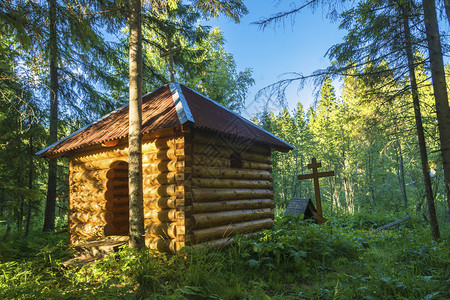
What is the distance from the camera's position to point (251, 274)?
563 centimetres

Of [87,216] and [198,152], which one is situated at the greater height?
[198,152]

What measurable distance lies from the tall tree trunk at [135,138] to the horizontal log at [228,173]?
1.36 m

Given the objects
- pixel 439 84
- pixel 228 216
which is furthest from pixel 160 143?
pixel 439 84

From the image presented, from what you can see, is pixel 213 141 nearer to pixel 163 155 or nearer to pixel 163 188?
pixel 163 155

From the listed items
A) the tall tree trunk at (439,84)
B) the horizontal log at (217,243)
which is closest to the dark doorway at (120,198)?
the horizontal log at (217,243)

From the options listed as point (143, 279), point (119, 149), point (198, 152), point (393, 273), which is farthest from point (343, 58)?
point (143, 279)

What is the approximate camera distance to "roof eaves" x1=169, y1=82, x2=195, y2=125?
6.04 m

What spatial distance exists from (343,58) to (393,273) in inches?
217

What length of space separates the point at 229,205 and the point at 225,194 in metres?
0.37

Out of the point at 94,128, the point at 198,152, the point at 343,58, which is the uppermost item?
the point at 343,58

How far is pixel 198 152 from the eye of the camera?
22.2 ft

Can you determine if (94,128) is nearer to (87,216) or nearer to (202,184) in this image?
(87,216)

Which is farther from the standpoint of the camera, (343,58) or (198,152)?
(343,58)

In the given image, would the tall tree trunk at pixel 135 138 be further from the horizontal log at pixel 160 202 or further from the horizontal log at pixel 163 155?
the horizontal log at pixel 163 155
